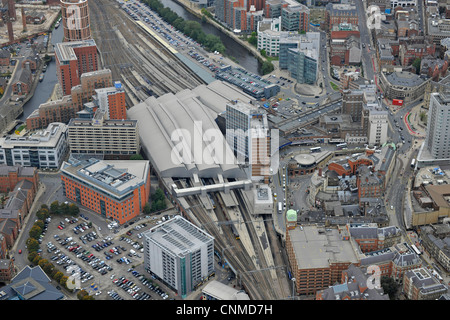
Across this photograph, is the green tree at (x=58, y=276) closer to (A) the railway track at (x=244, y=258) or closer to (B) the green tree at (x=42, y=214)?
(B) the green tree at (x=42, y=214)

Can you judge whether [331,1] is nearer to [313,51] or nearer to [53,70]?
[313,51]

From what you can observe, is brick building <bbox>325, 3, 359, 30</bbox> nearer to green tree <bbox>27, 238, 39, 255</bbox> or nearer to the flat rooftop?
the flat rooftop

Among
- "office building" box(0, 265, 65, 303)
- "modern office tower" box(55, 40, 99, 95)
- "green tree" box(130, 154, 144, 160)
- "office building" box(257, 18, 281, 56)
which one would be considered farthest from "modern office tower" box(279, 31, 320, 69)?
"office building" box(0, 265, 65, 303)

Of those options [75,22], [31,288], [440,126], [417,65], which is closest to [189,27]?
[75,22]

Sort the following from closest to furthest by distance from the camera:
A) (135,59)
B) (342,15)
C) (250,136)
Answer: (250,136), (135,59), (342,15)

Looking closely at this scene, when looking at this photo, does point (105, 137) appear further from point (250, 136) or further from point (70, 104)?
point (250, 136)
